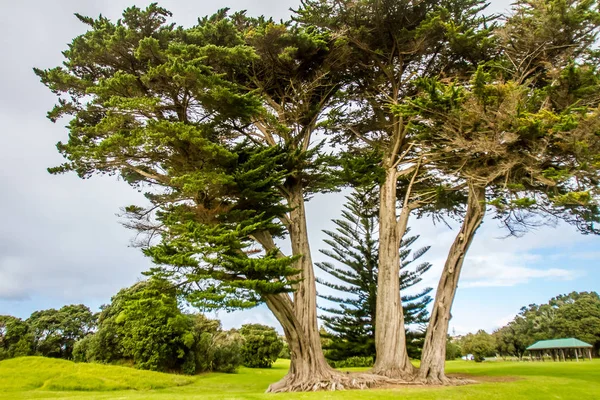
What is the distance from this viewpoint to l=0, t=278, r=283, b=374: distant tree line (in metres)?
14.7

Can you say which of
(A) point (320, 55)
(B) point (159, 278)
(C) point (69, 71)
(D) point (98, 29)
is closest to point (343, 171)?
(A) point (320, 55)

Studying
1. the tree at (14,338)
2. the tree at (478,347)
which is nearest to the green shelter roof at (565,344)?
the tree at (478,347)

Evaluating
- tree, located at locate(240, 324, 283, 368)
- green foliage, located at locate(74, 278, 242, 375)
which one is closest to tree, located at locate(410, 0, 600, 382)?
green foliage, located at locate(74, 278, 242, 375)

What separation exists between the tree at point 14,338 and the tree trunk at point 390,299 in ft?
57.5

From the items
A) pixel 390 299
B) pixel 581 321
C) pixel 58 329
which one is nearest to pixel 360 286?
pixel 390 299

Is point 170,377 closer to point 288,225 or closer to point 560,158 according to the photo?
point 288,225

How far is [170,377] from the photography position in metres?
11.7

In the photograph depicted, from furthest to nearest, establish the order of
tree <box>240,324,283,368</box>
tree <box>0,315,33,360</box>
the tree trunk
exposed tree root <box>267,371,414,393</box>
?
tree <box>240,324,283,368</box>, tree <box>0,315,33,360</box>, the tree trunk, exposed tree root <box>267,371,414,393</box>

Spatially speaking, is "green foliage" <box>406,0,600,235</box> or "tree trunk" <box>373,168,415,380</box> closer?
"green foliage" <box>406,0,600,235</box>

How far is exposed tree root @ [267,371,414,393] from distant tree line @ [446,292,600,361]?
2064 centimetres

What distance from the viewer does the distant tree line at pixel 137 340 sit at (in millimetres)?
14664

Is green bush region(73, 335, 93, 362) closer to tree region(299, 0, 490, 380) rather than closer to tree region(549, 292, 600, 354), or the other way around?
tree region(299, 0, 490, 380)

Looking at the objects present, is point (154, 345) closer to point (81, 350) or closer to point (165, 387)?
point (165, 387)

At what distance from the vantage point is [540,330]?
34156mm
